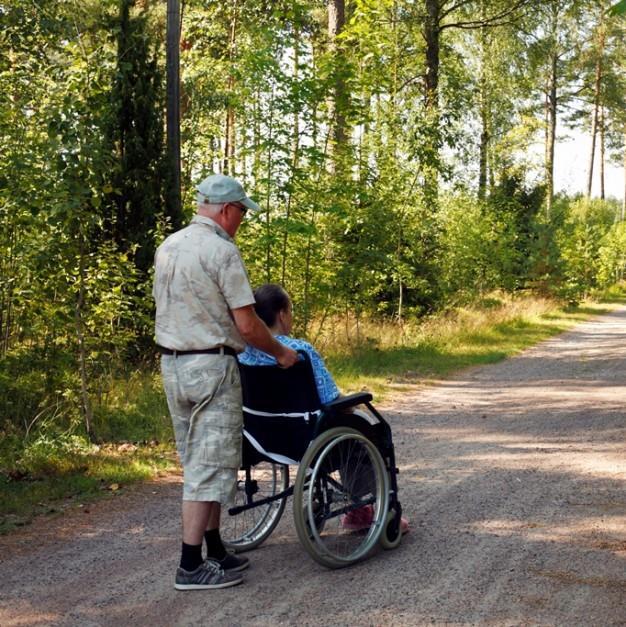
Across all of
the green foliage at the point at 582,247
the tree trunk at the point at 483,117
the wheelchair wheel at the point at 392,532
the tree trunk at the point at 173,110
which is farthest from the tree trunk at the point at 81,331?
the tree trunk at the point at 483,117

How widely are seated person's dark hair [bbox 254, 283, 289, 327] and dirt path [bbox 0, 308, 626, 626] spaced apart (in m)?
1.35

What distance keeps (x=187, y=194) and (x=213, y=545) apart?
9.17 m

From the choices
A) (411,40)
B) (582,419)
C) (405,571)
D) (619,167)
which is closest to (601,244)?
(411,40)

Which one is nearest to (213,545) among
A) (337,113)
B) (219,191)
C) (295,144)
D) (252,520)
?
(252,520)

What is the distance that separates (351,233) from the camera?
1352 centimetres

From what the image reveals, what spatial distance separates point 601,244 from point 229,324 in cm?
3253

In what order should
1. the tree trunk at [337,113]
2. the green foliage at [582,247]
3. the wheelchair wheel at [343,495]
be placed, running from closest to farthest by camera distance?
the wheelchair wheel at [343,495]
the tree trunk at [337,113]
the green foliage at [582,247]

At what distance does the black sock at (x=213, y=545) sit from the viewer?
4691 millimetres

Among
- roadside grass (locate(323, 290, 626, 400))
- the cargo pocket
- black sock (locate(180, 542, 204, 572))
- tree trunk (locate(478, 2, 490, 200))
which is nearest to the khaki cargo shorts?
the cargo pocket

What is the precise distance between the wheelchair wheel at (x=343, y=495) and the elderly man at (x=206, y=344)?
44 centimetres

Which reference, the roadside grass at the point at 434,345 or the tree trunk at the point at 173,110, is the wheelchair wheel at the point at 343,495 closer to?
the roadside grass at the point at 434,345

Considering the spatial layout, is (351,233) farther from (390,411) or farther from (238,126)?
(390,411)

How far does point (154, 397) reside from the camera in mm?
9820

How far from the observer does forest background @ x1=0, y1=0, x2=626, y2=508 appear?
24.9ft
